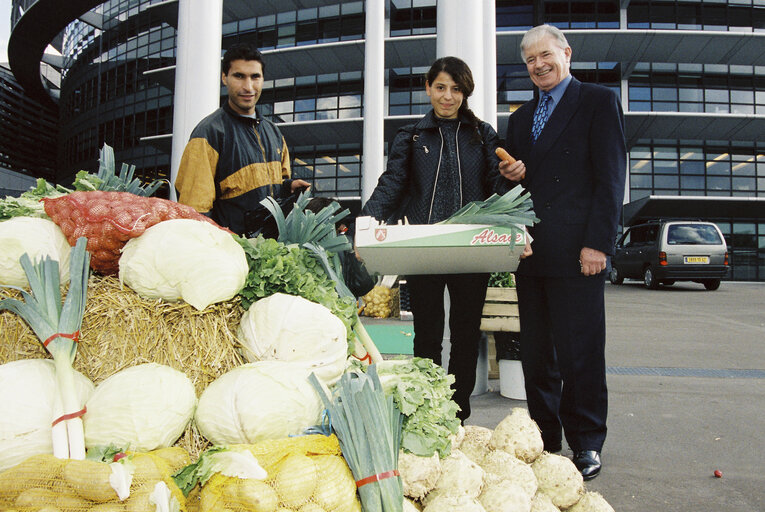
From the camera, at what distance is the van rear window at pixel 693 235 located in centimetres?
1386

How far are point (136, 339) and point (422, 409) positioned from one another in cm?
106

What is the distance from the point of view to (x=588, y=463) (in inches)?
105

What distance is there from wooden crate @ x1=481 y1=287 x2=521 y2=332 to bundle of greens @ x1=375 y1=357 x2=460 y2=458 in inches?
97.2

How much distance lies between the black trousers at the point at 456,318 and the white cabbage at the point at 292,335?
115 centimetres

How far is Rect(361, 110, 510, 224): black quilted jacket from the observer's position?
3010 mm

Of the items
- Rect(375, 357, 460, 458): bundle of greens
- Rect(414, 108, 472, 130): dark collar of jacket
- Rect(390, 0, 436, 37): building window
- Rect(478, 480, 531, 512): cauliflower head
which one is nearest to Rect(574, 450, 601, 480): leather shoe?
Rect(478, 480, 531, 512): cauliflower head

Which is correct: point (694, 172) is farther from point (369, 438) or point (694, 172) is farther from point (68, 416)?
point (68, 416)

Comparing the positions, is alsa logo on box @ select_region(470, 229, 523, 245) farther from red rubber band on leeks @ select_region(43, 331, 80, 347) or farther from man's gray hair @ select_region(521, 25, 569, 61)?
red rubber band on leeks @ select_region(43, 331, 80, 347)

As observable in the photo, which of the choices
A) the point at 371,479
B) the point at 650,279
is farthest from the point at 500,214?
the point at 650,279

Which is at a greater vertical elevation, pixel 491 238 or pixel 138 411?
pixel 491 238

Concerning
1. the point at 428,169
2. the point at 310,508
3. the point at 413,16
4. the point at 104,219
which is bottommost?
the point at 310,508

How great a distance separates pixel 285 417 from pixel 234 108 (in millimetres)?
2093

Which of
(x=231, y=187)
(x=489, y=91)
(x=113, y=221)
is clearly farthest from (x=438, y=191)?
(x=489, y=91)

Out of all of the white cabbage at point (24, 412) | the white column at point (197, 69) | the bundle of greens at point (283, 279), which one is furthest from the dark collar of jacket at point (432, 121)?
the white column at point (197, 69)
